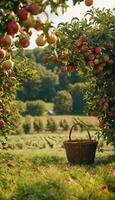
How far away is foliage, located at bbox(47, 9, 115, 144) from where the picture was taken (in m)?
10.3

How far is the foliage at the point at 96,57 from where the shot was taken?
33.9ft

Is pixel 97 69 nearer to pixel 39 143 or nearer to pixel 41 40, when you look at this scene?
pixel 41 40

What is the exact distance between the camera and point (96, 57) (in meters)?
10.2

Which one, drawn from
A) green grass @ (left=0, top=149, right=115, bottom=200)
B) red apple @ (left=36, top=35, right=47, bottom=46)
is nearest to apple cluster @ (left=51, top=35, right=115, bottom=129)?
green grass @ (left=0, top=149, right=115, bottom=200)

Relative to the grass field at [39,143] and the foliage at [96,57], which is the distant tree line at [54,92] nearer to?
the grass field at [39,143]

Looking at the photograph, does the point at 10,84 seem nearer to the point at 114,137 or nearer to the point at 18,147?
the point at 114,137

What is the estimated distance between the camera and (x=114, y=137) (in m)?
11.0

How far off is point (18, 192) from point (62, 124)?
38.3 meters

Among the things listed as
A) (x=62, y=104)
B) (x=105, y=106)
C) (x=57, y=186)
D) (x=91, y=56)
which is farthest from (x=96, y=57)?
(x=62, y=104)

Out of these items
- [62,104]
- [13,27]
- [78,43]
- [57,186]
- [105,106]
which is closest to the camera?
[13,27]

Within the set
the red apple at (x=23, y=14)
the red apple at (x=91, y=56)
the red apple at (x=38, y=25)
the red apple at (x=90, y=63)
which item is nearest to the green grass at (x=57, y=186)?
the red apple at (x=90, y=63)

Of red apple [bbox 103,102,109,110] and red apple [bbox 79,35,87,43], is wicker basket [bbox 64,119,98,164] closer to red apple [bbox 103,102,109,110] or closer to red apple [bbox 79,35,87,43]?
red apple [bbox 103,102,109,110]

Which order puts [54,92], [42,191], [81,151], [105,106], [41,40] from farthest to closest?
[54,92] → [81,151] → [105,106] → [42,191] → [41,40]

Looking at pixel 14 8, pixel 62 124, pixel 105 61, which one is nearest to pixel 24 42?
pixel 14 8
